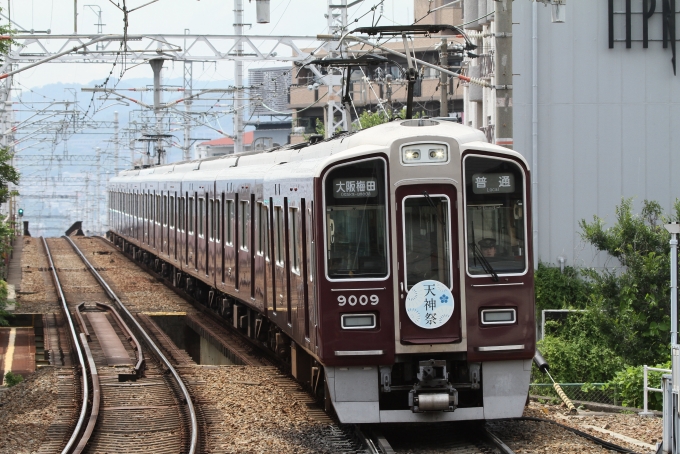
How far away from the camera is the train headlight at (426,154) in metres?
8.51

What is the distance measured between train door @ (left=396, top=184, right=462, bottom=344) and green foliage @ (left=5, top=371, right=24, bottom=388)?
593cm

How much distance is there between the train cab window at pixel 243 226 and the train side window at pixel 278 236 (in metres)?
2.50

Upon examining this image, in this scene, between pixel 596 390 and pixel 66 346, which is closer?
pixel 596 390

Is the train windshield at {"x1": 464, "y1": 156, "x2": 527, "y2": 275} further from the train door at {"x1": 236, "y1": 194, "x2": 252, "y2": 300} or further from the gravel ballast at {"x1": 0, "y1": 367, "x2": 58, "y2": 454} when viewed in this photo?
the train door at {"x1": 236, "y1": 194, "x2": 252, "y2": 300}

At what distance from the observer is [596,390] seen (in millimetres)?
14391

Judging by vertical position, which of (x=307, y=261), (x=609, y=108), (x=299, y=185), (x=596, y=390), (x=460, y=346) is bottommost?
(x=596, y=390)

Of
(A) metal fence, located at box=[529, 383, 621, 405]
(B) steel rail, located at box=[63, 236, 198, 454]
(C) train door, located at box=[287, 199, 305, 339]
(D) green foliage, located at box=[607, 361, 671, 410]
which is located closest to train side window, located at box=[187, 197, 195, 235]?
(B) steel rail, located at box=[63, 236, 198, 454]

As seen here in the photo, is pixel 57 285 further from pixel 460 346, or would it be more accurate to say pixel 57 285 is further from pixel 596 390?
pixel 460 346

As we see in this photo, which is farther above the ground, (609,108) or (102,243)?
(609,108)

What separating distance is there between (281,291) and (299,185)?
1.90 m

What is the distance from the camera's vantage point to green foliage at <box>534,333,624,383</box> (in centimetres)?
1897

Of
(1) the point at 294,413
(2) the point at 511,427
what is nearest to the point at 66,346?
(1) the point at 294,413

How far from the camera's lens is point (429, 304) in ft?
27.7

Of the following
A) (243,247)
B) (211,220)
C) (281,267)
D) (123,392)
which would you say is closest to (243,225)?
(243,247)
